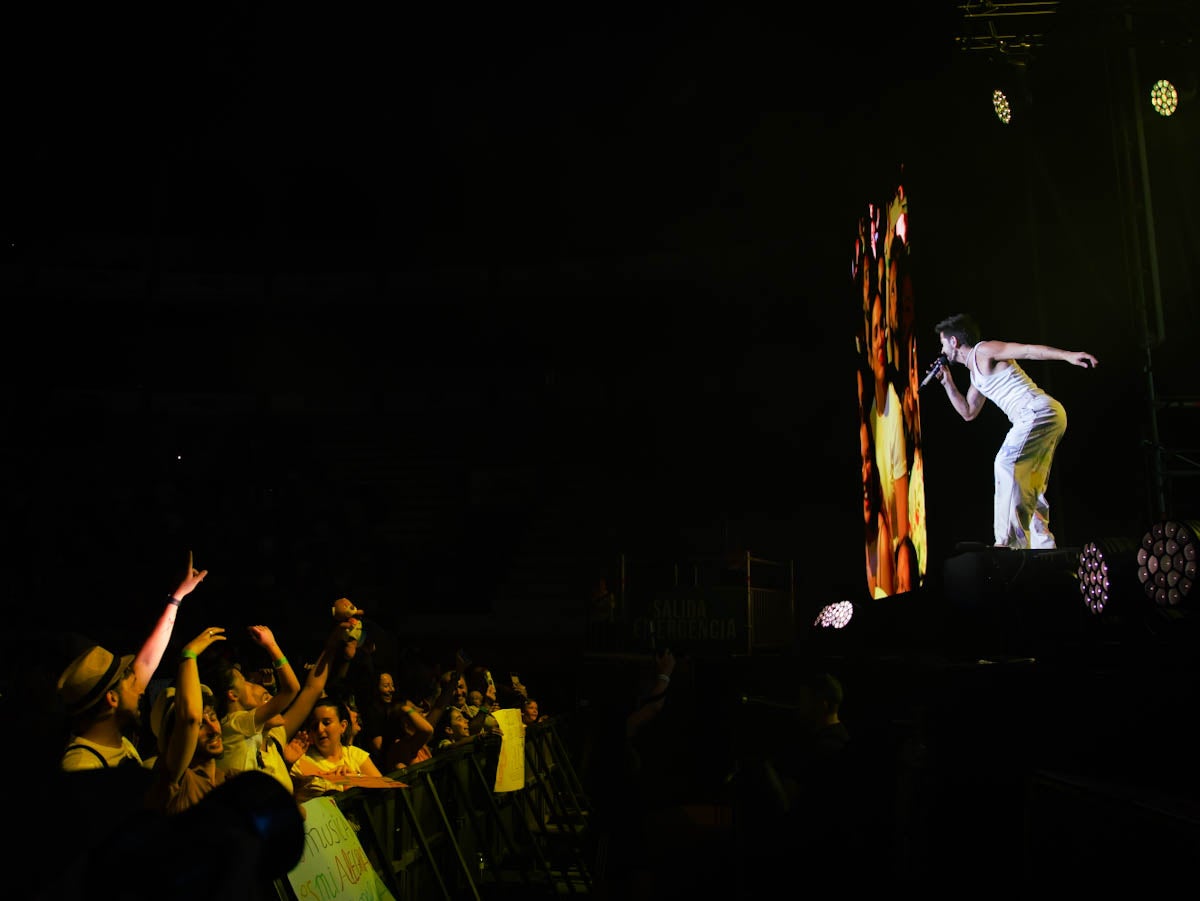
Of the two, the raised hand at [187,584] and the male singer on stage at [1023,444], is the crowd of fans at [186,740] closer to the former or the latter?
the raised hand at [187,584]

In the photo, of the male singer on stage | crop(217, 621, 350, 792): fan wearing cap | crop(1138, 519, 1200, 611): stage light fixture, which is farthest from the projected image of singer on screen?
crop(217, 621, 350, 792): fan wearing cap

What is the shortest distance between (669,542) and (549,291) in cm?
786

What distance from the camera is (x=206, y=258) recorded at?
24484mm

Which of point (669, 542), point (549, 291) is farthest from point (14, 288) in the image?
point (669, 542)

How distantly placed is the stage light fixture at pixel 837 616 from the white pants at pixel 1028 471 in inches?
148

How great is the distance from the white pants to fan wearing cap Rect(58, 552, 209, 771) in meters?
5.78

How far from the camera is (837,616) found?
11.1 m

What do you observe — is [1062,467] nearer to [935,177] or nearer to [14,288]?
[935,177]

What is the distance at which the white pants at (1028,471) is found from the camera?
7102 mm

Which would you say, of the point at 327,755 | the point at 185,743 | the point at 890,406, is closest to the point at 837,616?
the point at 890,406

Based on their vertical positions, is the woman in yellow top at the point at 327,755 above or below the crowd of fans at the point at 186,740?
below

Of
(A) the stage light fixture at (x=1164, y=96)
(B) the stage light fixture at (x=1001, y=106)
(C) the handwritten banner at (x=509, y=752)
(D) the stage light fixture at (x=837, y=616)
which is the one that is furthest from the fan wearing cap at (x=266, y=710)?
(A) the stage light fixture at (x=1164, y=96)

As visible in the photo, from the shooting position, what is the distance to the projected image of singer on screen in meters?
8.04

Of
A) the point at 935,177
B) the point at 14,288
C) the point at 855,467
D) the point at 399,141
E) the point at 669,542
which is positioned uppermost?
the point at 399,141
